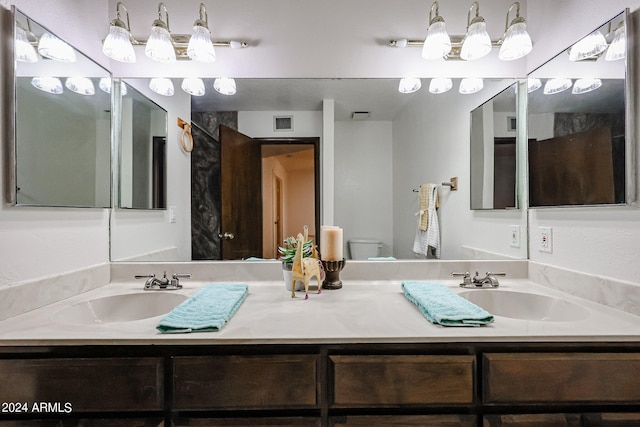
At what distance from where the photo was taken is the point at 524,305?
1.36 m

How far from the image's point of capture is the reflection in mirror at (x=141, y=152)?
1.61 m

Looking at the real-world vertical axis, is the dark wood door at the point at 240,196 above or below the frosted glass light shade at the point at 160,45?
below

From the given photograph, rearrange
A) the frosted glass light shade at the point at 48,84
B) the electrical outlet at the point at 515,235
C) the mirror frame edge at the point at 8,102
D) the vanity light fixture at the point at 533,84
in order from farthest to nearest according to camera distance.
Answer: the electrical outlet at the point at 515,235 < the vanity light fixture at the point at 533,84 < the frosted glass light shade at the point at 48,84 < the mirror frame edge at the point at 8,102

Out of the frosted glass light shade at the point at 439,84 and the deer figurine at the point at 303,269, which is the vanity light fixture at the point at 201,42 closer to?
the deer figurine at the point at 303,269

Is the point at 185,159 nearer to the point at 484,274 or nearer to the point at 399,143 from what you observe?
the point at 399,143

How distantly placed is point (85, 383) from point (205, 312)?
1.15 ft

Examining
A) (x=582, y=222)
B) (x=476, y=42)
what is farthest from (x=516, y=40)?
(x=582, y=222)

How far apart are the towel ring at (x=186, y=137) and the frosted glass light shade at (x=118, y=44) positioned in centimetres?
35

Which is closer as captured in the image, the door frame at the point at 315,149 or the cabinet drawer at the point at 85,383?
the cabinet drawer at the point at 85,383

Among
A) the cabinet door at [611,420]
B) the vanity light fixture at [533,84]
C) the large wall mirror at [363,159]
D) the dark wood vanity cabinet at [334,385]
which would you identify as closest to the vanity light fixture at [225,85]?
the large wall mirror at [363,159]

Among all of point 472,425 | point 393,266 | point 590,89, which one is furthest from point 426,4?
point 472,425

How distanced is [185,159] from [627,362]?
6.02 feet

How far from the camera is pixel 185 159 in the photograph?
64.3 inches

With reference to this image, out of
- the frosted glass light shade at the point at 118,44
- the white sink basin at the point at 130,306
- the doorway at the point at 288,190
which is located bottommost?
the white sink basin at the point at 130,306
